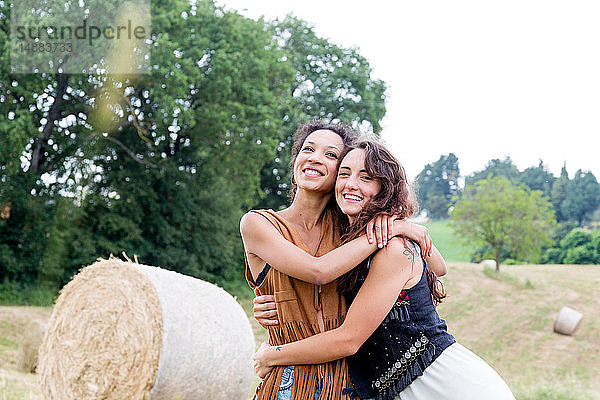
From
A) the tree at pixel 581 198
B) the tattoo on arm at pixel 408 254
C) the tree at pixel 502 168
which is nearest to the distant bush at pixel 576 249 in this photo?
A: the tree at pixel 581 198

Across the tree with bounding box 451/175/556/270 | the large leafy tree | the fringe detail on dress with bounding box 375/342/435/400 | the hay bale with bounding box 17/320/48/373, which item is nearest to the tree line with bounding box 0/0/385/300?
the large leafy tree

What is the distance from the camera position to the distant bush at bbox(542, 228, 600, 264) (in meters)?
30.4

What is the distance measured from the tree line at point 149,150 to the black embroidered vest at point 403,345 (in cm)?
1355

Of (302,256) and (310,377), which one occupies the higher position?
(302,256)

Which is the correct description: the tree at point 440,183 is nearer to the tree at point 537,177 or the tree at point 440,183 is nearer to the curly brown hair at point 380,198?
the tree at point 537,177

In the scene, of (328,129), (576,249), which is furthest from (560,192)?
(328,129)

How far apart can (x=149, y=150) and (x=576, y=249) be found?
22289 millimetres

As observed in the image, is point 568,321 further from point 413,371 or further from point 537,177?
point 413,371

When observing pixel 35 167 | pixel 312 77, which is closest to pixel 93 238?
pixel 35 167

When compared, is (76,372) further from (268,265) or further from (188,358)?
(268,265)

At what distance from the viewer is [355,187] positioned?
246 cm

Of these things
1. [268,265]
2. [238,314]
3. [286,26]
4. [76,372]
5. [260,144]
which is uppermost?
[286,26]

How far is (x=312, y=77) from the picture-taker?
26109 millimetres

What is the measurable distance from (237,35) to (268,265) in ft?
55.7
